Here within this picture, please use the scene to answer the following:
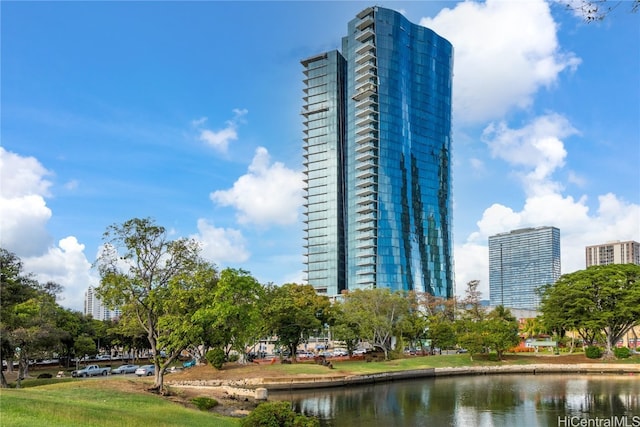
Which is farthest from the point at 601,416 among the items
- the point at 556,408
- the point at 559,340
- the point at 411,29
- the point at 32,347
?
the point at 411,29

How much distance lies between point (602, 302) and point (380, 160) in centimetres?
9009

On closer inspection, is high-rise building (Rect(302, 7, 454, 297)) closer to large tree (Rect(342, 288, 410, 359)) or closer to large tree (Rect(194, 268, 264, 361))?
large tree (Rect(342, 288, 410, 359))

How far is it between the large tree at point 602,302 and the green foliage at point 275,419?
62.7 m

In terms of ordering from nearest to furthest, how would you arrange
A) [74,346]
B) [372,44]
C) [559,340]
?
[74,346], [559,340], [372,44]

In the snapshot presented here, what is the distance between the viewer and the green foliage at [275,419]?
2502 cm

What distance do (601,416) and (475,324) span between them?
141ft

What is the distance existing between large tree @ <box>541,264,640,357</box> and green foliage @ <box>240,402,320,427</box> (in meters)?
62.7

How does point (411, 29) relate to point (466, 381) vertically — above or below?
above

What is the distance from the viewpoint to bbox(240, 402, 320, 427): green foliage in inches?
985

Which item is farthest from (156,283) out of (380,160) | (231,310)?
(380,160)

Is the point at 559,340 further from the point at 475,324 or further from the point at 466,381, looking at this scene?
the point at 466,381

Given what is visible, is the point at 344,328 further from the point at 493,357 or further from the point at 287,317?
the point at 493,357

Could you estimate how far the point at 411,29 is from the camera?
173375mm

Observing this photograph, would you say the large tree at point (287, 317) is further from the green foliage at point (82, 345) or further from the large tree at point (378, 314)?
the green foliage at point (82, 345)
